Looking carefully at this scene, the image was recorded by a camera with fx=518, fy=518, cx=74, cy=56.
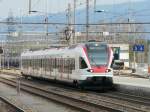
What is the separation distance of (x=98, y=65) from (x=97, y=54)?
830 mm

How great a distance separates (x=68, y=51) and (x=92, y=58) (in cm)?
449

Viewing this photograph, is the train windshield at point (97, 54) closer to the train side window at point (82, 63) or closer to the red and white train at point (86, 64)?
the red and white train at point (86, 64)

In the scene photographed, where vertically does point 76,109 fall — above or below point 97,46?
A: below

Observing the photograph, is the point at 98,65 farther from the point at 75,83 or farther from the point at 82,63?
the point at 75,83

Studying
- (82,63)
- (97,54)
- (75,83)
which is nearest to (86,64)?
(82,63)

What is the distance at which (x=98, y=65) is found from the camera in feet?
105

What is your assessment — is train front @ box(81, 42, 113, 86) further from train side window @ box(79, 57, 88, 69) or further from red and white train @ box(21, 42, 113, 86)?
train side window @ box(79, 57, 88, 69)

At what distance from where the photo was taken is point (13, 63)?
12825cm

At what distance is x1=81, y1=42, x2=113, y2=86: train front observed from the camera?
3184 cm

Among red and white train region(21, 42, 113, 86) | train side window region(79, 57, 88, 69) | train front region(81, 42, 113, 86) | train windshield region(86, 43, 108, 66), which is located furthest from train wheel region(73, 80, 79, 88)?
train windshield region(86, 43, 108, 66)

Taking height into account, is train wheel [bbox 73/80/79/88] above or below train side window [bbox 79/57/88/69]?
below

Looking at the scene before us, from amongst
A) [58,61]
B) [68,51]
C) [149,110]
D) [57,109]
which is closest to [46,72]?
[58,61]

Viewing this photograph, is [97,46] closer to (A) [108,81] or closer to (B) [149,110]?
(A) [108,81]

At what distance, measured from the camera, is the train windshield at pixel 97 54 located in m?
32.2
